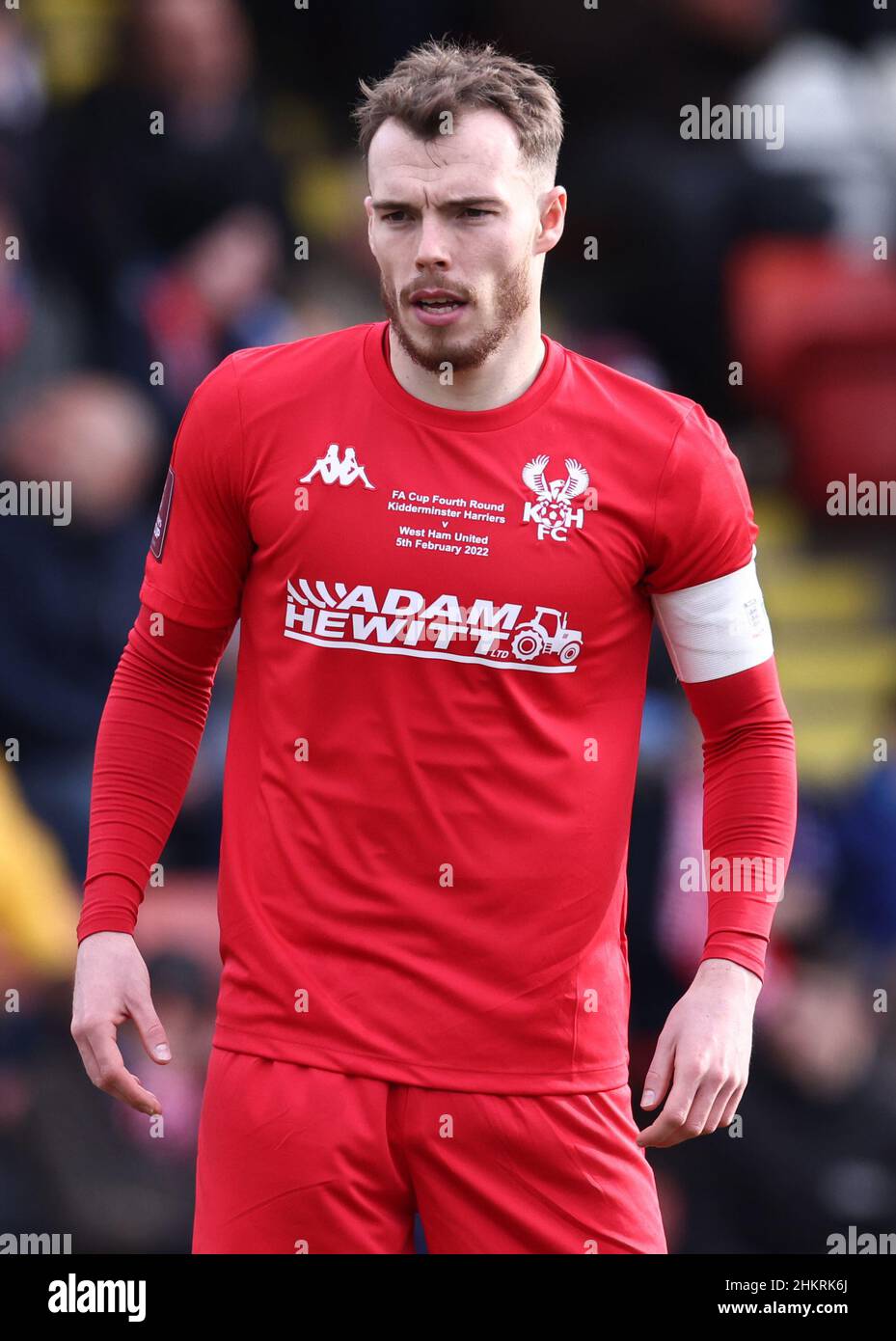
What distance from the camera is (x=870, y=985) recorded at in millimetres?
4949

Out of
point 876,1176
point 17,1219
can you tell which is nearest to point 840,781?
point 876,1176

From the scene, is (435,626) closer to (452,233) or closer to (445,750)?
(445,750)

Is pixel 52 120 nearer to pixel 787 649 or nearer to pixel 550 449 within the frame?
pixel 787 649

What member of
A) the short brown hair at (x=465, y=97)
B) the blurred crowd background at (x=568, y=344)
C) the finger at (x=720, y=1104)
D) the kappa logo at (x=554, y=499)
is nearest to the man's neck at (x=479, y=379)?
the kappa logo at (x=554, y=499)

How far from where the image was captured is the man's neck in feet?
8.23

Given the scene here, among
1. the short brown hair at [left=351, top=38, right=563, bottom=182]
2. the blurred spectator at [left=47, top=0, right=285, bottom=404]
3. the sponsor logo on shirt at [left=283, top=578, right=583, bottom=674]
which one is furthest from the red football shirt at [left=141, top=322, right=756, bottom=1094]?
the blurred spectator at [left=47, top=0, right=285, bottom=404]

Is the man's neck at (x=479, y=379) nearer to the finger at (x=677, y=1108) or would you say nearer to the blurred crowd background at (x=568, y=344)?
the finger at (x=677, y=1108)

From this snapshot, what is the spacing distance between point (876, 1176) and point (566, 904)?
2709mm

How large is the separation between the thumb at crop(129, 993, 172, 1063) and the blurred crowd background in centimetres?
198

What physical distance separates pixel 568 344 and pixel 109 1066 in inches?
129

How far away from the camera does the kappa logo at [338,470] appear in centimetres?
247

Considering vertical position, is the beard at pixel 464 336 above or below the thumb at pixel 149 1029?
above

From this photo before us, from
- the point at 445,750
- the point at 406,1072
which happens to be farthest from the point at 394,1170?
the point at 445,750
